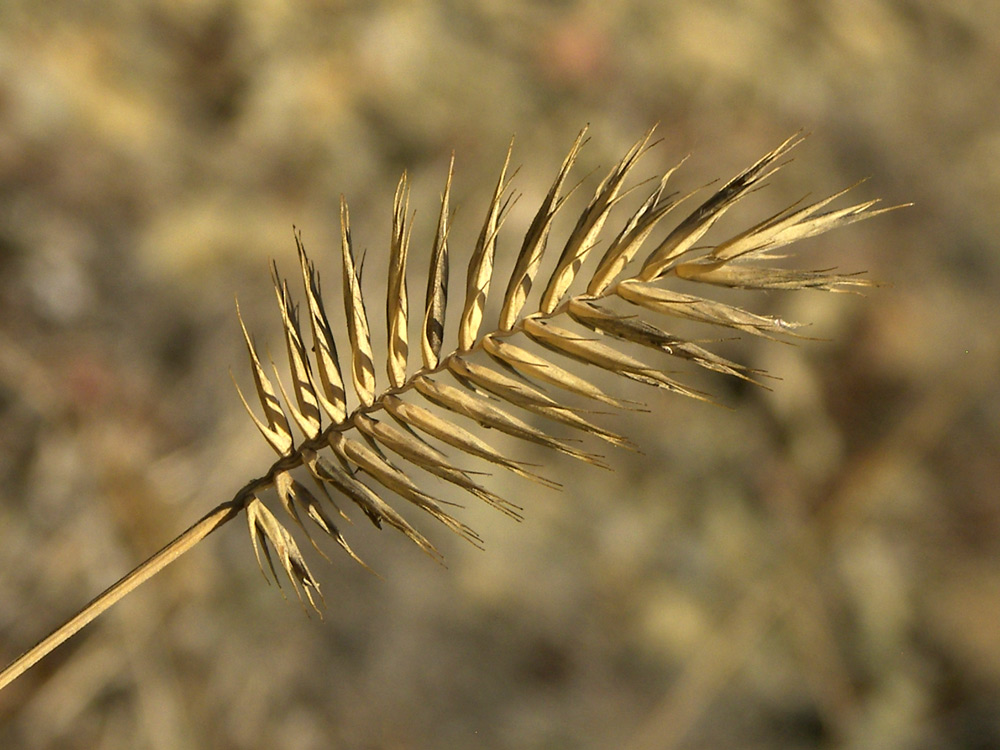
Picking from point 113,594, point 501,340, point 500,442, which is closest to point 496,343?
point 501,340

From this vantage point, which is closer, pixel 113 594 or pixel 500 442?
pixel 113 594

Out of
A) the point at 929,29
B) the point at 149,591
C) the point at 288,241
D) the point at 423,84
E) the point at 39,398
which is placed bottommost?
the point at 149,591

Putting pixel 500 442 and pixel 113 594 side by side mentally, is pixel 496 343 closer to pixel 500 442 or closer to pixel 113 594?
pixel 113 594

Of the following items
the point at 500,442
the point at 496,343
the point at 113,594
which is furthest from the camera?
the point at 500,442

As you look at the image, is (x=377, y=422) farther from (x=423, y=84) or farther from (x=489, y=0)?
(x=489, y=0)

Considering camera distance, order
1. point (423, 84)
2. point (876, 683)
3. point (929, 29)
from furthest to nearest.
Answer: point (929, 29), point (423, 84), point (876, 683)

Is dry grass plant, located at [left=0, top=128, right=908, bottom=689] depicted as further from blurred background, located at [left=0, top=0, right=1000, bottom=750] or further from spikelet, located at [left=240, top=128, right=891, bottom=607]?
blurred background, located at [left=0, top=0, right=1000, bottom=750]

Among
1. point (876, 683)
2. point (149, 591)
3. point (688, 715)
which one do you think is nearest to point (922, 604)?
point (876, 683)
